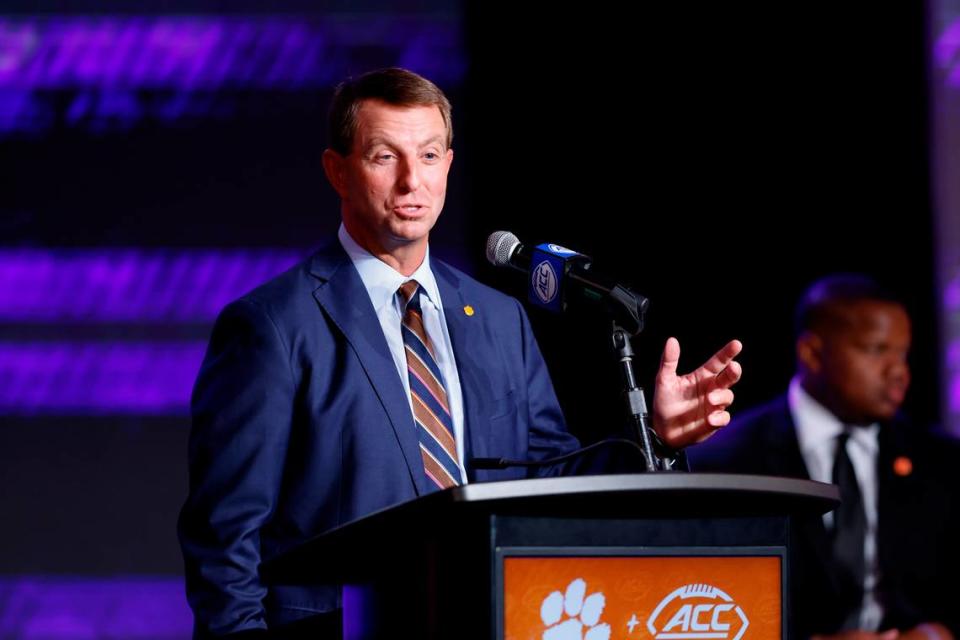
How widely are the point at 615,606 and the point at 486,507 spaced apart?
0.19 m

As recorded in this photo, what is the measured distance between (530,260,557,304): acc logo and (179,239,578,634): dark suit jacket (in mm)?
370

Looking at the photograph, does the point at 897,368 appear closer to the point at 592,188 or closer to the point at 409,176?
the point at 592,188

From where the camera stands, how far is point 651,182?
4.07m

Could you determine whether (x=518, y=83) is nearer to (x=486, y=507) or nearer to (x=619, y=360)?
(x=619, y=360)

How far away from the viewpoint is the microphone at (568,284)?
5.33 feet

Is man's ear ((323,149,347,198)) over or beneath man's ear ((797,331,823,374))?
over

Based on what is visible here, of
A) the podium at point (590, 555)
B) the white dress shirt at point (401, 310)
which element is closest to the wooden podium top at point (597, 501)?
the podium at point (590, 555)

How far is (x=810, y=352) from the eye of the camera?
4.01m

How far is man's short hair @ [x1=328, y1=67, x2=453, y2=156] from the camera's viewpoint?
2.21 metres

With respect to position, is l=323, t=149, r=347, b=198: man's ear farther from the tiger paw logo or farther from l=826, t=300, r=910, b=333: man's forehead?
l=826, t=300, r=910, b=333: man's forehead

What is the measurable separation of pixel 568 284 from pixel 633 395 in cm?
17

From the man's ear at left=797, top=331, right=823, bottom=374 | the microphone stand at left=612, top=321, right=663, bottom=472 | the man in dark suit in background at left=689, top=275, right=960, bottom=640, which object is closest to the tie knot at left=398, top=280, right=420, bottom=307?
the microphone stand at left=612, top=321, right=663, bottom=472

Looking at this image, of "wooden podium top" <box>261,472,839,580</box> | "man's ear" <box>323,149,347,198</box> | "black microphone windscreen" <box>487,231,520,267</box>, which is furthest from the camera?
"man's ear" <box>323,149,347,198</box>

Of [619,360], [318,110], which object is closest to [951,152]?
[318,110]
